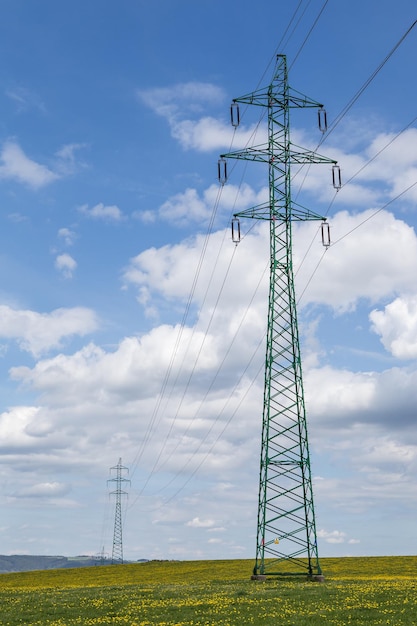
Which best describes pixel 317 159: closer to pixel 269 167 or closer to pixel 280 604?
pixel 269 167

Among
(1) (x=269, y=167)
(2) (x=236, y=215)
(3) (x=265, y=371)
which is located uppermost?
(1) (x=269, y=167)

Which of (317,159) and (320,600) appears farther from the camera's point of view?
(317,159)

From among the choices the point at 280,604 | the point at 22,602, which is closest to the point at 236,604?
the point at 280,604

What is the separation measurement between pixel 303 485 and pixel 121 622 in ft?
70.4

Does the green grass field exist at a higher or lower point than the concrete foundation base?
lower

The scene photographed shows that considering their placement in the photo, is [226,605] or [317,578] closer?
[226,605]

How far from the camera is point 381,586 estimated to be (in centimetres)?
5241

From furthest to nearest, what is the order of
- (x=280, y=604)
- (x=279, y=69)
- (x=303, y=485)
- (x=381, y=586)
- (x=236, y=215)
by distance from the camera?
(x=279, y=69) → (x=236, y=215) → (x=303, y=485) → (x=381, y=586) → (x=280, y=604)

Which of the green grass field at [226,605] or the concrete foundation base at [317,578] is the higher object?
the concrete foundation base at [317,578]

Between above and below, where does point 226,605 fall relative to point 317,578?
below

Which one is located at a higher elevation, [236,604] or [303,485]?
[303,485]

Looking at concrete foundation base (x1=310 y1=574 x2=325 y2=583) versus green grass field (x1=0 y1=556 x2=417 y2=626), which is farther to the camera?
concrete foundation base (x1=310 y1=574 x2=325 y2=583)

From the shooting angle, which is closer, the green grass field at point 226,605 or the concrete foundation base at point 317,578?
the green grass field at point 226,605

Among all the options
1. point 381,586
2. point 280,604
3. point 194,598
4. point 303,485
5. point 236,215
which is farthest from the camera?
point 236,215
